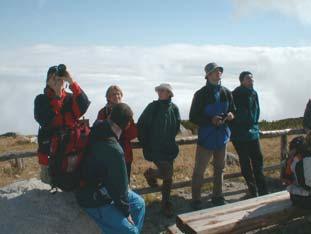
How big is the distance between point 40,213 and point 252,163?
474 centimetres

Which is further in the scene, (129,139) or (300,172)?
(129,139)

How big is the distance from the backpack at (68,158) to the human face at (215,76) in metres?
3.22

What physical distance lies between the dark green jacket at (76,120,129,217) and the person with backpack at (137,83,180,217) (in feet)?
8.15

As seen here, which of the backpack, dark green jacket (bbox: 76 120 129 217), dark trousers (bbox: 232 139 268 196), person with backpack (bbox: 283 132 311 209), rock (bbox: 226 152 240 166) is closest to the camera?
dark green jacket (bbox: 76 120 129 217)

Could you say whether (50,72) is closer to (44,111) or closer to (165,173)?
(44,111)

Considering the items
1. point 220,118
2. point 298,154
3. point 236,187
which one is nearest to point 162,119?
point 220,118

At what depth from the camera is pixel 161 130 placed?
7.76 meters

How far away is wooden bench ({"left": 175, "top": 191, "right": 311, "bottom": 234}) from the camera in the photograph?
5.62m

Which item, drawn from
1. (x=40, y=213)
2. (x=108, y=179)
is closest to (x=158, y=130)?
(x=108, y=179)

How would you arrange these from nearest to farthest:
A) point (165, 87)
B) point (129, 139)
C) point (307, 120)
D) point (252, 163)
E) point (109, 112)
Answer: point (307, 120) → point (109, 112) → point (129, 139) → point (165, 87) → point (252, 163)

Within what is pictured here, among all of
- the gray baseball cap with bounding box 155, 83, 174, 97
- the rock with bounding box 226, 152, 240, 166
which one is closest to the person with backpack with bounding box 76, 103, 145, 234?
the gray baseball cap with bounding box 155, 83, 174, 97

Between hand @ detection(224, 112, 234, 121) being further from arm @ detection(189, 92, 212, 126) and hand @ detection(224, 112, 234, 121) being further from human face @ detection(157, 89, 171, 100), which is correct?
human face @ detection(157, 89, 171, 100)

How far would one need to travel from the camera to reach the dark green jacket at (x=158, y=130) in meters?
7.77

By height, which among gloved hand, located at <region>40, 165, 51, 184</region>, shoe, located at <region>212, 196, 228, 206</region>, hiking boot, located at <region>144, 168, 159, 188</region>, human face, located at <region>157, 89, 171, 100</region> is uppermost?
human face, located at <region>157, 89, 171, 100</region>
